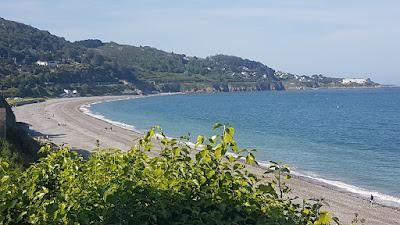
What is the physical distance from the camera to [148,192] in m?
3.69

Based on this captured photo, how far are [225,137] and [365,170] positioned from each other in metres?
38.4

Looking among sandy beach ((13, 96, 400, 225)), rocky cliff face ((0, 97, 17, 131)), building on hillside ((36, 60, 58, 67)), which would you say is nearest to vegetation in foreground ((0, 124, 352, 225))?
sandy beach ((13, 96, 400, 225))

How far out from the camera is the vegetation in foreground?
11.4 ft

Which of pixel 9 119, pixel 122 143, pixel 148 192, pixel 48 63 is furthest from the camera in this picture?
pixel 48 63

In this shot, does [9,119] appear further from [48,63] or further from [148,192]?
[48,63]

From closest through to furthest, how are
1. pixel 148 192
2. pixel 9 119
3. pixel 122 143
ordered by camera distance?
1. pixel 148 192
2. pixel 9 119
3. pixel 122 143

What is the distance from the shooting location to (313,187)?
31844mm

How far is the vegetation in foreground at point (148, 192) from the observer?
347 cm

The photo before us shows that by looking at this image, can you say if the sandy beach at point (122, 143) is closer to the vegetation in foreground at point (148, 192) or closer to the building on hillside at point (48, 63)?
the vegetation in foreground at point (148, 192)

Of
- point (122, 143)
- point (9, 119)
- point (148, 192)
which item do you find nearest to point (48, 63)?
point (122, 143)

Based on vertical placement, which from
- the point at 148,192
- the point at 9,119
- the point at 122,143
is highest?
the point at 148,192

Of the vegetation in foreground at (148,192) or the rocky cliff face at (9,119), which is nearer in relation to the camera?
the vegetation in foreground at (148,192)

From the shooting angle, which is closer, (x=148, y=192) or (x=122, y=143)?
(x=148, y=192)

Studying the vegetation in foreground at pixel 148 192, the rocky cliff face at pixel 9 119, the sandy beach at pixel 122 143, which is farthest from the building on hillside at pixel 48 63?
the vegetation in foreground at pixel 148 192
